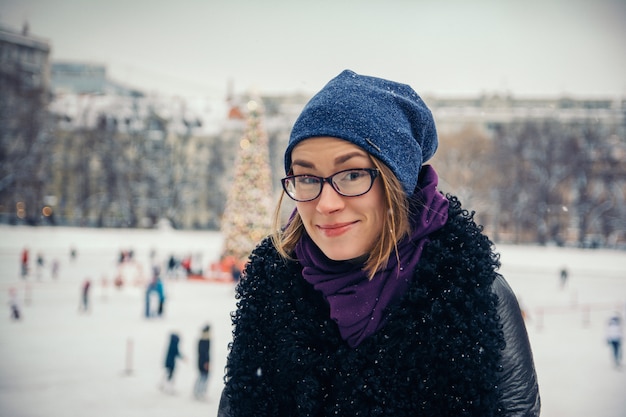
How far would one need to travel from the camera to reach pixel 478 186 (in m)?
44.3

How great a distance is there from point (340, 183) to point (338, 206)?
2.2 inches

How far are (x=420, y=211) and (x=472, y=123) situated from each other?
153 feet

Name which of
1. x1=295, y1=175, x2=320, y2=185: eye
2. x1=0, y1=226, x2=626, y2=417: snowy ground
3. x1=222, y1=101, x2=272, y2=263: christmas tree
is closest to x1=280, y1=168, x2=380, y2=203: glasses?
x1=295, y1=175, x2=320, y2=185: eye

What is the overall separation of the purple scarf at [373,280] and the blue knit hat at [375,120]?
0.08 m

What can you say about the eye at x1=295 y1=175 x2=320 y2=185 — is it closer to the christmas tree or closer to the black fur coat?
the black fur coat

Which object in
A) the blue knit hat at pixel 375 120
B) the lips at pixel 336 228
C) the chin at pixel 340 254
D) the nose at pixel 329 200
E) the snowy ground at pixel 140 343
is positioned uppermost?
the blue knit hat at pixel 375 120

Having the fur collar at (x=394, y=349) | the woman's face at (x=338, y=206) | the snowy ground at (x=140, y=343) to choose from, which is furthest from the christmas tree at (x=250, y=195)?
the woman's face at (x=338, y=206)

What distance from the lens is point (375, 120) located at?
126 centimetres

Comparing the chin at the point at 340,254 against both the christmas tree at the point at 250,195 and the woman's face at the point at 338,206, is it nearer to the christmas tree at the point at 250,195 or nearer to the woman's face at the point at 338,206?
the woman's face at the point at 338,206

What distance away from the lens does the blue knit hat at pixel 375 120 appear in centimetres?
125

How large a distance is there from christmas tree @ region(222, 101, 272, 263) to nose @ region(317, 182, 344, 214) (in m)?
18.3

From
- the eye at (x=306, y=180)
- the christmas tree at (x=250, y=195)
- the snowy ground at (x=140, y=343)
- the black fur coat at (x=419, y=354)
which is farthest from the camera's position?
the christmas tree at (x=250, y=195)

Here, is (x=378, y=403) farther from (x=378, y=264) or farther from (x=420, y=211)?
(x=420, y=211)

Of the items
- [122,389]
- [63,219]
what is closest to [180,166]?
[63,219]
